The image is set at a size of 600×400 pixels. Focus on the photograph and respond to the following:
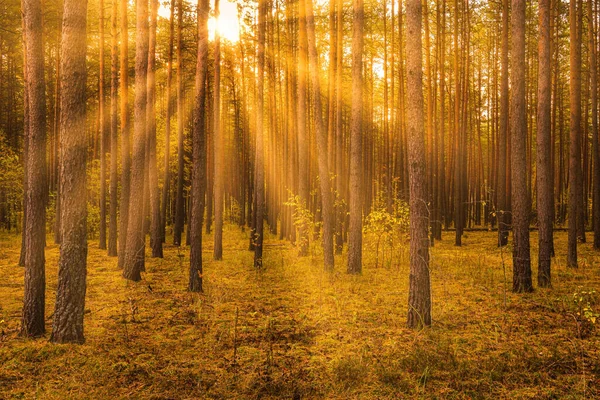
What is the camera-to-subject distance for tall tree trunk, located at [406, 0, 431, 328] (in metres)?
6.85

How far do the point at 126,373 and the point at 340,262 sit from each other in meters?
10.3

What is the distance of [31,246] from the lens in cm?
645

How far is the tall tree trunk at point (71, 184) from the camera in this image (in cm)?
607

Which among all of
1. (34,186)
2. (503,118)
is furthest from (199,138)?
(503,118)

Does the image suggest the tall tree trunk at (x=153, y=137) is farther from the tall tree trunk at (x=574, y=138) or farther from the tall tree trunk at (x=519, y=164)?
the tall tree trunk at (x=574, y=138)

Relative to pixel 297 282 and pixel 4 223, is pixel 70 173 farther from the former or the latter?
pixel 4 223

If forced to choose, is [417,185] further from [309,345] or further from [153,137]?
[153,137]

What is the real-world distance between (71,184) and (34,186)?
1.05m

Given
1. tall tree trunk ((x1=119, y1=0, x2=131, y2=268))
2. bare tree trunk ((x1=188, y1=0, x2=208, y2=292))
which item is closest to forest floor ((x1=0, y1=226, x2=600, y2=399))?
bare tree trunk ((x1=188, y1=0, x2=208, y2=292))

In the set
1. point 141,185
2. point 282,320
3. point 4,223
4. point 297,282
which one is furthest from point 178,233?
point 4,223

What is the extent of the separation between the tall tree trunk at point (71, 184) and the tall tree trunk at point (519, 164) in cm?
940

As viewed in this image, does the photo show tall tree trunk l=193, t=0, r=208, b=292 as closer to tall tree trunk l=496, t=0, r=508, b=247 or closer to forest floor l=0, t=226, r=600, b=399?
forest floor l=0, t=226, r=600, b=399

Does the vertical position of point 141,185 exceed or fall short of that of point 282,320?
→ it exceeds it

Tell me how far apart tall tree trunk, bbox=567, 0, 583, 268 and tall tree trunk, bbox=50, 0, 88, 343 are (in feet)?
45.7
